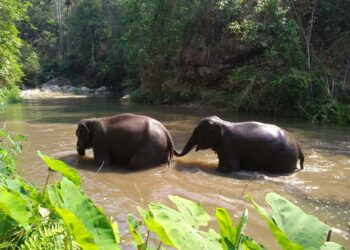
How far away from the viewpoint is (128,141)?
692 centimetres

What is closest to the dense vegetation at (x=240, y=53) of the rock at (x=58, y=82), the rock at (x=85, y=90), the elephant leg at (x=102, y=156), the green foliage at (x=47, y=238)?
the elephant leg at (x=102, y=156)

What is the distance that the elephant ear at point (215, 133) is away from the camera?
6936 millimetres

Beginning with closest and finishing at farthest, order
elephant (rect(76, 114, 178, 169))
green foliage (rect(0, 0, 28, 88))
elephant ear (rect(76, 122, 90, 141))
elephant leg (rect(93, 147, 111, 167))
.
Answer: elephant (rect(76, 114, 178, 169)), elephant leg (rect(93, 147, 111, 167)), elephant ear (rect(76, 122, 90, 141)), green foliage (rect(0, 0, 28, 88))

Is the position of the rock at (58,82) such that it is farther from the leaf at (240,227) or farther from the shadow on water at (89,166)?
the leaf at (240,227)

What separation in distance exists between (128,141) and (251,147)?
1975mm

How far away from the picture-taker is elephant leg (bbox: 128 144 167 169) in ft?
22.3

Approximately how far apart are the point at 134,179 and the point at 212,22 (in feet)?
45.5

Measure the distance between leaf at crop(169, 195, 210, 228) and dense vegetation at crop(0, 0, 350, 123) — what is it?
12.0m

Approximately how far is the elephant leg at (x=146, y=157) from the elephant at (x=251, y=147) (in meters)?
0.85

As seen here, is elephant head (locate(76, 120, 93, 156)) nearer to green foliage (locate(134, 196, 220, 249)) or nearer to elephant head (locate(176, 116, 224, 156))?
elephant head (locate(176, 116, 224, 156))

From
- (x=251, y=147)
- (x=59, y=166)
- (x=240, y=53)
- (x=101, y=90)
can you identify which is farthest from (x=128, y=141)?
(x=101, y=90)

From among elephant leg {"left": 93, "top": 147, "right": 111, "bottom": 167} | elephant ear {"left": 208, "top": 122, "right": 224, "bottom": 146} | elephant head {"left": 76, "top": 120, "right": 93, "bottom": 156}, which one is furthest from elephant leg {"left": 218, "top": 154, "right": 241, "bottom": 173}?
elephant head {"left": 76, "top": 120, "right": 93, "bottom": 156}

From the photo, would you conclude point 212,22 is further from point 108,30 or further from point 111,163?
point 108,30

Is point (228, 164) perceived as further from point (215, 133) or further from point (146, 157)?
point (146, 157)
